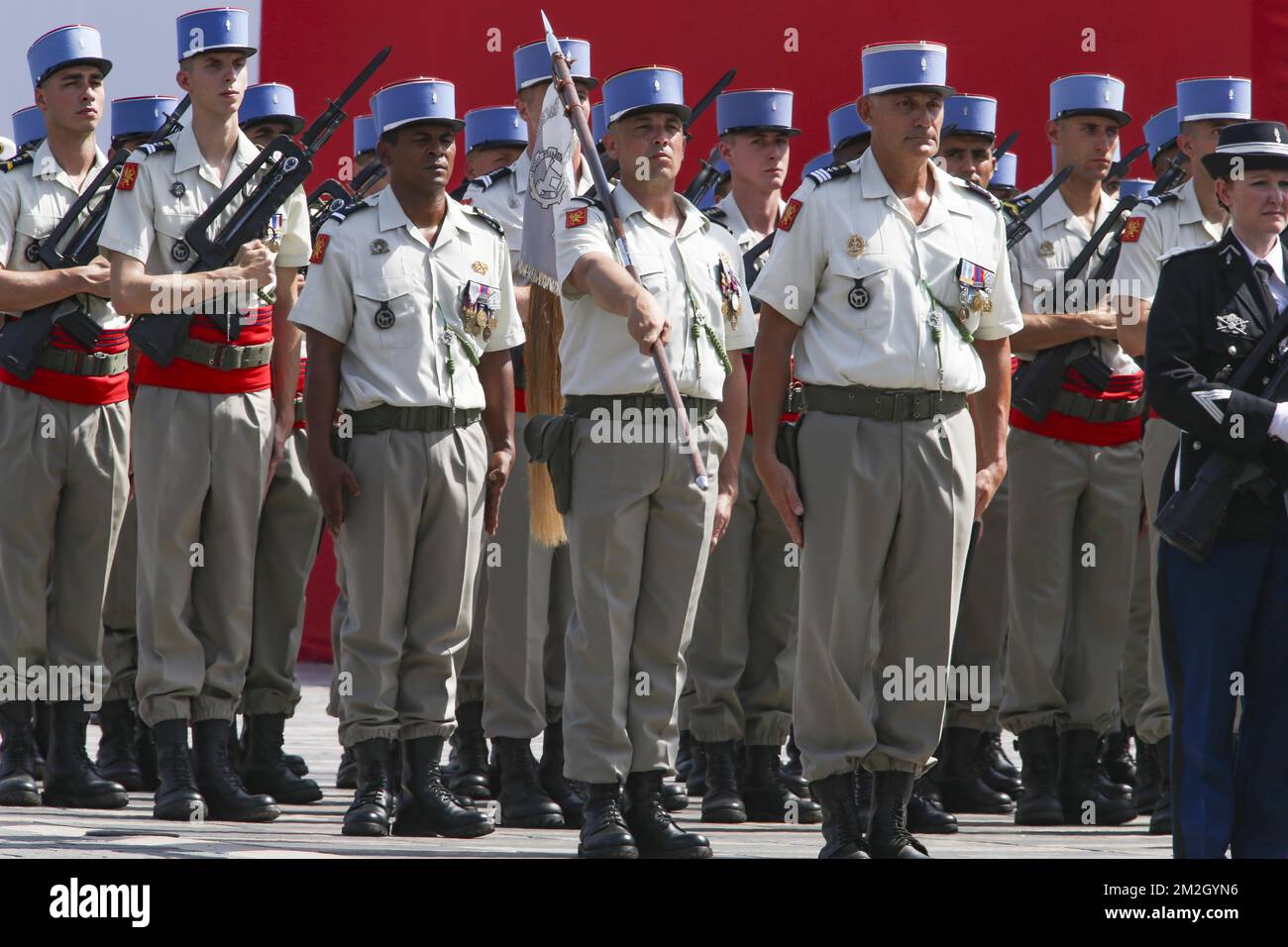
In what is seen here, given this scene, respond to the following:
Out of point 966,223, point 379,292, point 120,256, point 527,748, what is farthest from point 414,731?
point 966,223

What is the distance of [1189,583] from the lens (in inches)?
198

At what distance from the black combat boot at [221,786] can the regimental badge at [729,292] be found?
2.11m

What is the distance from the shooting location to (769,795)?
22.9ft

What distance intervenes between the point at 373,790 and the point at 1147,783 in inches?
113

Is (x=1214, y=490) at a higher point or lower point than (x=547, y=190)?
lower

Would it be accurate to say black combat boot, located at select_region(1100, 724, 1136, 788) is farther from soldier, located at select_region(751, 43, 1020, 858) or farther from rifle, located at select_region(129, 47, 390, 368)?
rifle, located at select_region(129, 47, 390, 368)

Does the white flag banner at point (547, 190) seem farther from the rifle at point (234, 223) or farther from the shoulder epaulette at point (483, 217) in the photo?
the rifle at point (234, 223)

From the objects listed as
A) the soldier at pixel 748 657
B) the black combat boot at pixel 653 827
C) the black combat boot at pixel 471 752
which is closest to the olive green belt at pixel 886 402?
the black combat boot at pixel 653 827

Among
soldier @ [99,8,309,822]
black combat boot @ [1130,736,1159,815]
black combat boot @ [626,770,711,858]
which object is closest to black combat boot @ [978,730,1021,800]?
black combat boot @ [1130,736,1159,815]

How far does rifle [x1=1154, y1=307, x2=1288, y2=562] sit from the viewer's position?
4.93m

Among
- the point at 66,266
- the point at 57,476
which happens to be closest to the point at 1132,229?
the point at 66,266

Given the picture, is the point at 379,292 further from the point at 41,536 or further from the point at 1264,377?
the point at 1264,377

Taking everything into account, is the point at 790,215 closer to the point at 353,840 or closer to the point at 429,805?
the point at 429,805

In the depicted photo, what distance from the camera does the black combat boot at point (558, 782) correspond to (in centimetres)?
685
